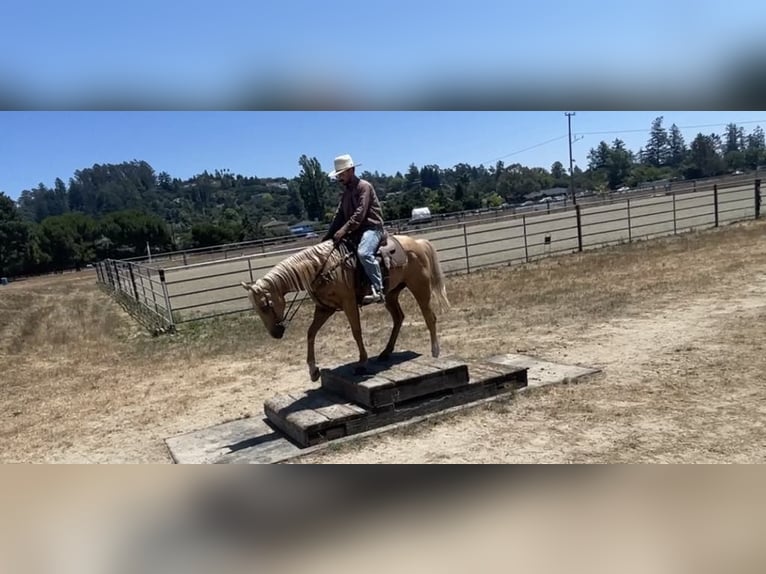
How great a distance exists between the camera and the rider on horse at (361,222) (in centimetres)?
367

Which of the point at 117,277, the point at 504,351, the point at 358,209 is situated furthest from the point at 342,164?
the point at 117,277

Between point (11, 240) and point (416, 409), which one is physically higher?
point (11, 240)

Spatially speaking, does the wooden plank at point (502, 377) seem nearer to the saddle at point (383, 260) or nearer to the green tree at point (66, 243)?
the saddle at point (383, 260)

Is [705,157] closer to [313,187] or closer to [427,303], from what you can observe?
[427,303]

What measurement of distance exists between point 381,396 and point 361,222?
117cm

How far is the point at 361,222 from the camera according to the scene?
374 cm

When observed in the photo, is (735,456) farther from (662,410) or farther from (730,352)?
(730,352)

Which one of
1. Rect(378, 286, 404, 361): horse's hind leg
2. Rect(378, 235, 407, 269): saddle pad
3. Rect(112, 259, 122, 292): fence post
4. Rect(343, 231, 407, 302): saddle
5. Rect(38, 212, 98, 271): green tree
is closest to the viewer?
Rect(343, 231, 407, 302): saddle

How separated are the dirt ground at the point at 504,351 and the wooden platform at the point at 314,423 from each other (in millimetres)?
131

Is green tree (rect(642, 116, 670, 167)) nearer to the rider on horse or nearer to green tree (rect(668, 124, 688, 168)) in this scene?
green tree (rect(668, 124, 688, 168))

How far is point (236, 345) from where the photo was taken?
7.02 metres

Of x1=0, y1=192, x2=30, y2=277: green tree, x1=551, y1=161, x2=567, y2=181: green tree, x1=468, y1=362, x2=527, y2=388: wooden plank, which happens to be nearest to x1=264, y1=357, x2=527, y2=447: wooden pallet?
x1=468, y1=362, x2=527, y2=388: wooden plank

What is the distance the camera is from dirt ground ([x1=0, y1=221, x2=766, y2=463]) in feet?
10.3

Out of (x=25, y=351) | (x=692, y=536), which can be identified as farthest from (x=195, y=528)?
(x=25, y=351)
